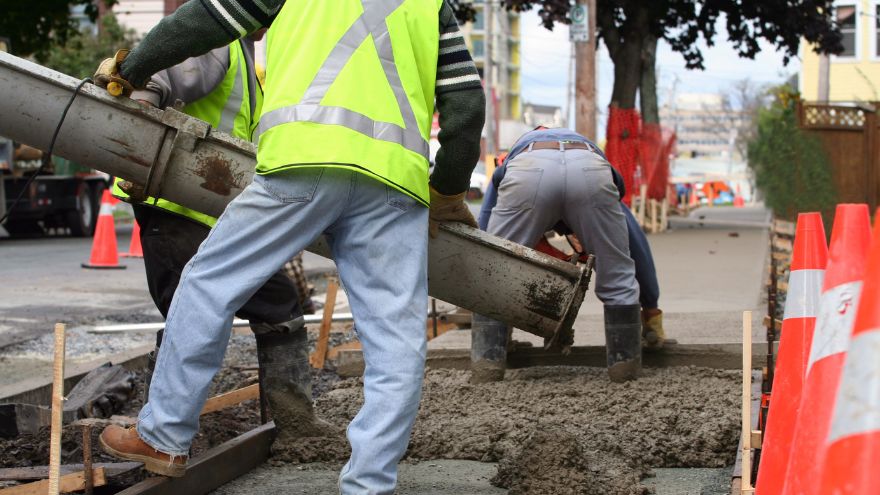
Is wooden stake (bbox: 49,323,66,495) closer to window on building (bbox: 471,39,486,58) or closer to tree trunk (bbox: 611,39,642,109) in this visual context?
tree trunk (bbox: 611,39,642,109)

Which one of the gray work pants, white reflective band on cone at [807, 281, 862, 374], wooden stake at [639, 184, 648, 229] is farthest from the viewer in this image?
wooden stake at [639, 184, 648, 229]

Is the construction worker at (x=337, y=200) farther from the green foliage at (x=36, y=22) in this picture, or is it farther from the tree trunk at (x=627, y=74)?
the green foliage at (x=36, y=22)

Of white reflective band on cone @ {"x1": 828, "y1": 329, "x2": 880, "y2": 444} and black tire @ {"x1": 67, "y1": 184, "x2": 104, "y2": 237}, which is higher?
white reflective band on cone @ {"x1": 828, "y1": 329, "x2": 880, "y2": 444}

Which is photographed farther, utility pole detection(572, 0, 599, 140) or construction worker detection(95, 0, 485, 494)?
utility pole detection(572, 0, 599, 140)

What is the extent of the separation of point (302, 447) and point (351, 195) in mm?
1376

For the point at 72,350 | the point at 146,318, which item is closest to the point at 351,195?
the point at 72,350

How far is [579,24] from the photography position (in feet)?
50.1

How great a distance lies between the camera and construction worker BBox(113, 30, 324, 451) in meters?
4.23

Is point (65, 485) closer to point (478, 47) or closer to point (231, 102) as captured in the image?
point (231, 102)

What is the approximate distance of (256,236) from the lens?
344 centimetres

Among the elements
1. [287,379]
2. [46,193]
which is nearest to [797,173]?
[287,379]

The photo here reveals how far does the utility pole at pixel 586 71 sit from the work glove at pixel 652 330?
8.95 meters

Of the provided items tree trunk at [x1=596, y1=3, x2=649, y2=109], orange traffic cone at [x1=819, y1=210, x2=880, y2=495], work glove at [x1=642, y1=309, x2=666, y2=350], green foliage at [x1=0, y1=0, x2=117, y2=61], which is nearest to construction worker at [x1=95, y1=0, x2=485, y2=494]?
orange traffic cone at [x1=819, y1=210, x2=880, y2=495]

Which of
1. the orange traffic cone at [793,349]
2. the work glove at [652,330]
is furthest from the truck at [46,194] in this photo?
the orange traffic cone at [793,349]
